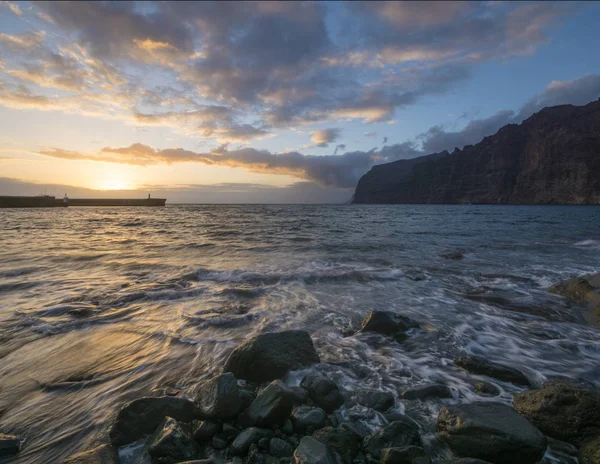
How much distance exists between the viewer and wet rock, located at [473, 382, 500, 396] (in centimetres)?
409

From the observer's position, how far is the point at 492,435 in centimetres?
289

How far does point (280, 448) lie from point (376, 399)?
149 cm

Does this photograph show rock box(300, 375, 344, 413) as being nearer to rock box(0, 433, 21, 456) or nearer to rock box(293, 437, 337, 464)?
rock box(293, 437, 337, 464)

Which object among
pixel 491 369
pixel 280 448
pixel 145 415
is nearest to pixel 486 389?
pixel 491 369

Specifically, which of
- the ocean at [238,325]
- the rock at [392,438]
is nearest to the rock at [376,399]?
the ocean at [238,325]

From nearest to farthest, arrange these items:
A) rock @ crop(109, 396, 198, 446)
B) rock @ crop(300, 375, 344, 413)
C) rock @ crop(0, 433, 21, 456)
Answer: rock @ crop(0, 433, 21, 456) < rock @ crop(109, 396, 198, 446) < rock @ crop(300, 375, 344, 413)

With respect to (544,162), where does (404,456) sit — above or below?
below

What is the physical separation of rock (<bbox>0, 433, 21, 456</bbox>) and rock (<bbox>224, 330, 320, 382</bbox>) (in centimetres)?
240

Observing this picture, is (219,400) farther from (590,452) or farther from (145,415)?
(590,452)

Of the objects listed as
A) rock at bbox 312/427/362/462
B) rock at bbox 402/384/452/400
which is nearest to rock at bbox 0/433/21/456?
rock at bbox 312/427/362/462

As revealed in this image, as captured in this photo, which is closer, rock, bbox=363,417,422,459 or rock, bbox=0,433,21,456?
rock, bbox=363,417,422,459

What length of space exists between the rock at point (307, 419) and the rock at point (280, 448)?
33 cm

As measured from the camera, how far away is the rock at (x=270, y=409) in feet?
10.7

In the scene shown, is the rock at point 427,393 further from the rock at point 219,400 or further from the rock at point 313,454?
the rock at point 219,400
